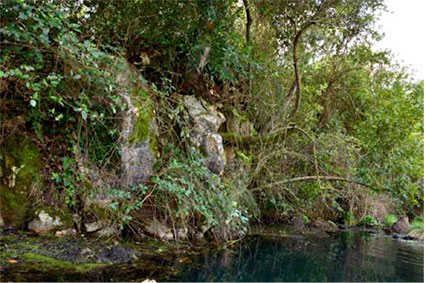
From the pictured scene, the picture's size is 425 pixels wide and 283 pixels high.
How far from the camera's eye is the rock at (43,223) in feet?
12.4

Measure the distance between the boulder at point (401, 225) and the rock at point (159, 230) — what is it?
682cm

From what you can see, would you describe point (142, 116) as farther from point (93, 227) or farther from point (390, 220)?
point (390, 220)

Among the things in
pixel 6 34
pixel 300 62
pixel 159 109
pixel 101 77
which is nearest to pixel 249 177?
pixel 159 109

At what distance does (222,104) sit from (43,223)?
12.4 feet

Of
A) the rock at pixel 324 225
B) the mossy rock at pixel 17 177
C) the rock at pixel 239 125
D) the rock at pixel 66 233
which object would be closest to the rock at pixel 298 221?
the rock at pixel 324 225

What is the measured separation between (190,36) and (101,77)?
224cm

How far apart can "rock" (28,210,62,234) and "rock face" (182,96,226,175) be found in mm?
2199

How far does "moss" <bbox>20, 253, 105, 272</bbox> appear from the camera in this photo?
126 inches

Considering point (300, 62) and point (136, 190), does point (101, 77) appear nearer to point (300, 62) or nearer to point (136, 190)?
point (136, 190)

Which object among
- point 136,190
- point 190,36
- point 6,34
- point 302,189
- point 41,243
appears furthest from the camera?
point 302,189

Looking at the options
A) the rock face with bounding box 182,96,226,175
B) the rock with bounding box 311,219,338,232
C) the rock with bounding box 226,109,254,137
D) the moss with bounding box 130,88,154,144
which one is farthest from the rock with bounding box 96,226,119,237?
the rock with bounding box 311,219,338,232

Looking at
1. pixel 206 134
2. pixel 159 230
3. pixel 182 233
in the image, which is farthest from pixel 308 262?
pixel 206 134

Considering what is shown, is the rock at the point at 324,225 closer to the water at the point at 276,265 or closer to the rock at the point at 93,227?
the water at the point at 276,265

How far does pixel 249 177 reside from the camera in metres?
6.44
